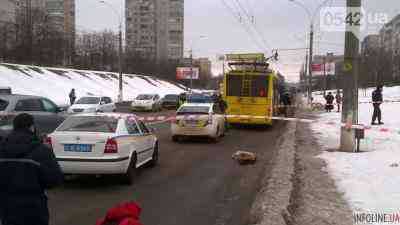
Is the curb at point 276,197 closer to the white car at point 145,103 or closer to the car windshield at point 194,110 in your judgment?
the car windshield at point 194,110

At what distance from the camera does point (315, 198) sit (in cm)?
847

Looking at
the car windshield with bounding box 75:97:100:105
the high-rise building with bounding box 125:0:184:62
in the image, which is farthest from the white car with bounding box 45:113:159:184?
the high-rise building with bounding box 125:0:184:62

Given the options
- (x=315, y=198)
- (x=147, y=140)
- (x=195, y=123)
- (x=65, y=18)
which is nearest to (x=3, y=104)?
(x=147, y=140)

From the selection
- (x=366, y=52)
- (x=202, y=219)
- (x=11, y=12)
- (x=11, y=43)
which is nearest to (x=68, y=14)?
(x=11, y=12)

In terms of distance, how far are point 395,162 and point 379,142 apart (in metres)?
5.00

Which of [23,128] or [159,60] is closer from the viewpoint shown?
[23,128]

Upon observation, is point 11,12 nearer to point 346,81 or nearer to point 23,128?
point 346,81

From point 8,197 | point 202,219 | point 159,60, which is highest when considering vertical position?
point 159,60

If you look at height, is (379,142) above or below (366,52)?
below

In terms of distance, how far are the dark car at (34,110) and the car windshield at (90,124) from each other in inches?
129

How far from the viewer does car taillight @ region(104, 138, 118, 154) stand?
32.1ft

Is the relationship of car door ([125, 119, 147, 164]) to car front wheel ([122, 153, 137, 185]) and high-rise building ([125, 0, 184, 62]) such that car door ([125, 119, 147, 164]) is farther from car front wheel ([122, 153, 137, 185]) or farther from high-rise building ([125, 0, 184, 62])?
high-rise building ([125, 0, 184, 62])

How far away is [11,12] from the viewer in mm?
75625

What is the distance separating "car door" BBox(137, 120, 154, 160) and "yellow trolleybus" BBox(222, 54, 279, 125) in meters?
12.7
